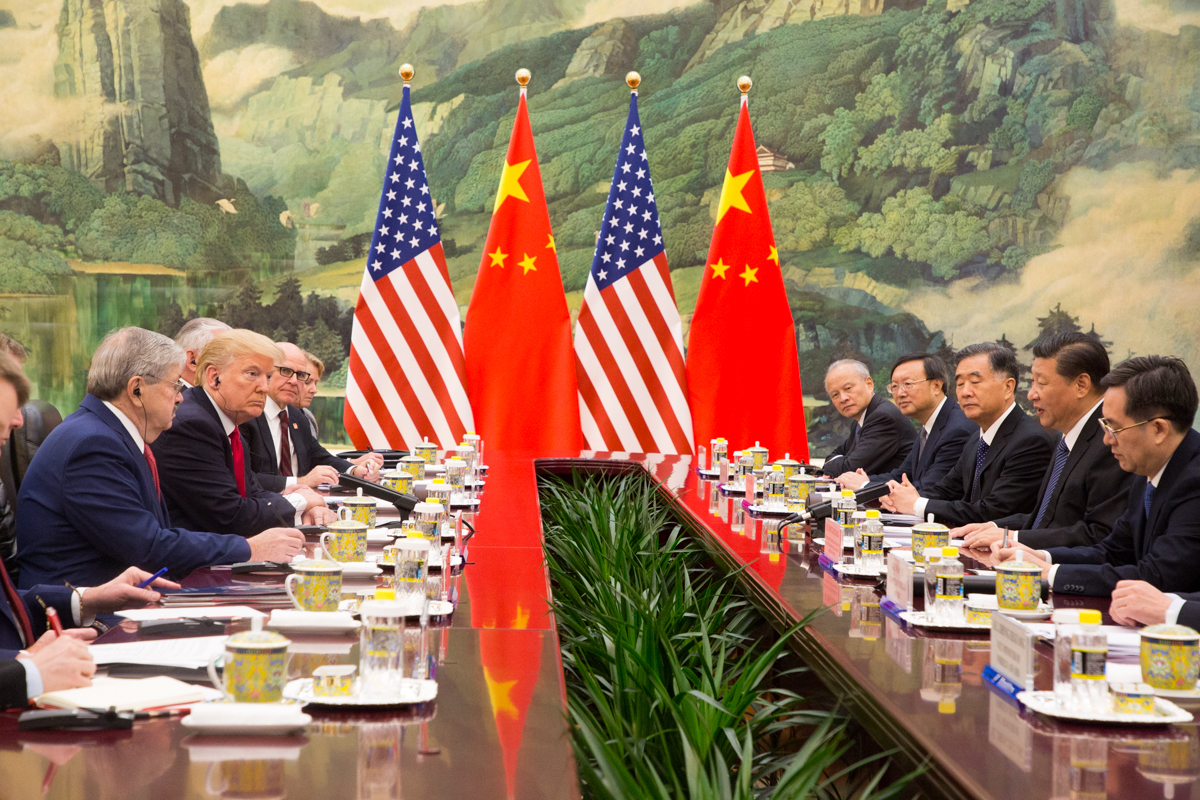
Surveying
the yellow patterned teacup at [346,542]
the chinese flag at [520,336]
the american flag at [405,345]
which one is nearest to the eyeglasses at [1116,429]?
the yellow patterned teacup at [346,542]

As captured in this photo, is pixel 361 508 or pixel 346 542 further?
pixel 361 508

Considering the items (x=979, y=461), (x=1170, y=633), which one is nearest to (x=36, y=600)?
(x=1170, y=633)

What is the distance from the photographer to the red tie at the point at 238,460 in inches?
→ 151

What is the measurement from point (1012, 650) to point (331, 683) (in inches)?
41.2

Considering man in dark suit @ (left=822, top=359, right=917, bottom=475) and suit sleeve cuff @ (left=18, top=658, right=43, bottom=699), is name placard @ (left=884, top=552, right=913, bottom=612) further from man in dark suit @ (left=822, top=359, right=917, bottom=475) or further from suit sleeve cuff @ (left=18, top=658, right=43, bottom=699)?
man in dark suit @ (left=822, top=359, right=917, bottom=475)

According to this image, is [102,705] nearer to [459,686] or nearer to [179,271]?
[459,686]

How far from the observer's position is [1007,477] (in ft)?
13.9

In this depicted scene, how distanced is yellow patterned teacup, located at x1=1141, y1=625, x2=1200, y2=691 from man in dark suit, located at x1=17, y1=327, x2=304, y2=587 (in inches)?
78.8

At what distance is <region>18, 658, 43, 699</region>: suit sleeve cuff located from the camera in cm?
151

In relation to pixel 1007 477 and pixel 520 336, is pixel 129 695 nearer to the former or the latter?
pixel 1007 477

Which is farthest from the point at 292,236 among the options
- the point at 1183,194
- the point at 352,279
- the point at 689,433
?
the point at 1183,194

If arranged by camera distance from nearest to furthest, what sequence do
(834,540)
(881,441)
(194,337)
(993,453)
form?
1. (834,540)
2. (993,453)
3. (194,337)
4. (881,441)

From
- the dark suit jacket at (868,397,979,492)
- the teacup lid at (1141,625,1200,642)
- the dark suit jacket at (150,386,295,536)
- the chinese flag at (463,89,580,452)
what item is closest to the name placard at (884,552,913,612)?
the teacup lid at (1141,625,1200,642)

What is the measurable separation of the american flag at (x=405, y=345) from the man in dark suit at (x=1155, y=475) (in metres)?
4.77
